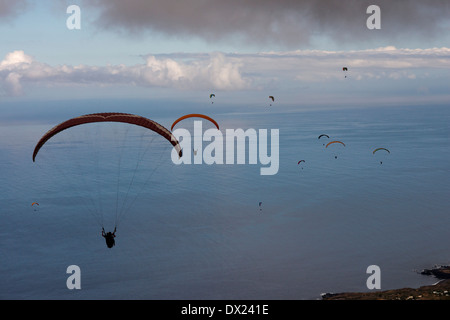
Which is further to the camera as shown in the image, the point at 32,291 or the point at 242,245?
the point at 242,245

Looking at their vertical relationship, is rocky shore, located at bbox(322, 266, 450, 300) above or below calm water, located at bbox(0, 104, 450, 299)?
below

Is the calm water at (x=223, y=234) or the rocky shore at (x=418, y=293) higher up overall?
the calm water at (x=223, y=234)

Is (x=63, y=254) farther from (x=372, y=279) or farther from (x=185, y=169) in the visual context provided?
(x=185, y=169)

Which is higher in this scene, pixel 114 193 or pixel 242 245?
pixel 114 193

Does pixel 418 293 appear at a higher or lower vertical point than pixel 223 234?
lower

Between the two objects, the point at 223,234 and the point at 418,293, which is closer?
the point at 418,293

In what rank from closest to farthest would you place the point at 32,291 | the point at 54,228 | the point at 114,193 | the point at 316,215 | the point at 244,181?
1. the point at 32,291
2. the point at 54,228
3. the point at 316,215
4. the point at 114,193
5. the point at 244,181

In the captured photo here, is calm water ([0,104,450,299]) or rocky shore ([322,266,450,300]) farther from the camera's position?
calm water ([0,104,450,299])

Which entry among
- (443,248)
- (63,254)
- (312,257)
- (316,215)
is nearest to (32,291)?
(63,254)
